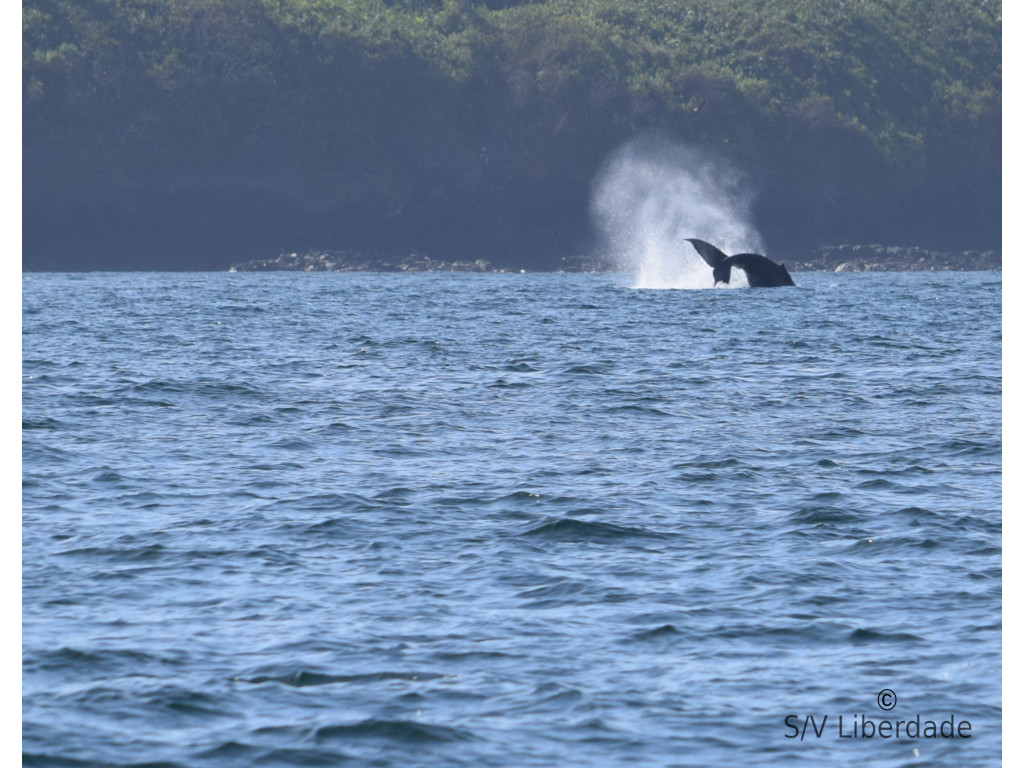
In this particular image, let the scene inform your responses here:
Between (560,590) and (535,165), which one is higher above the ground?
(535,165)

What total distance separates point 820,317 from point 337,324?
16693mm

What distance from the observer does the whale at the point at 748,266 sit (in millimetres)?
56281

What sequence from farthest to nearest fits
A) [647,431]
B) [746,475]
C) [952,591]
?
[647,431]
[746,475]
[952,591]

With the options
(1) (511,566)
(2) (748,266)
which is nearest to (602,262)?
(2) (748,266)

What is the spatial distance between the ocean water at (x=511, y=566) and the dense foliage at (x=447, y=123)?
8338cm

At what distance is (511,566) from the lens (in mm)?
15562

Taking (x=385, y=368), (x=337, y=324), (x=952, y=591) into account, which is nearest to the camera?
(x=952, y=591)

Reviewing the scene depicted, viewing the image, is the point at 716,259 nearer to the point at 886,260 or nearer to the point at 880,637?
the point at 880,637

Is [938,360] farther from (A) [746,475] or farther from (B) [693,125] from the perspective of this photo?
(B) [693,125]

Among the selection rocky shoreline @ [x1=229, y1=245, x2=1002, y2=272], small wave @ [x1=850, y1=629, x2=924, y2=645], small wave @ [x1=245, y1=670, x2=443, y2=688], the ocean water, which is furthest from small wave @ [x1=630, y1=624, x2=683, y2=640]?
rocky shoreline @ [x1=229, y1=245, x2=1002, y2=272]

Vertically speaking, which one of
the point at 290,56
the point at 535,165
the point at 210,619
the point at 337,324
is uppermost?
the point at 290,56

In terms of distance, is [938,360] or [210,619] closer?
[210,619]
